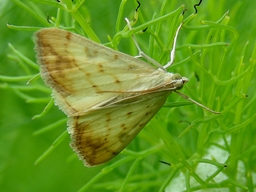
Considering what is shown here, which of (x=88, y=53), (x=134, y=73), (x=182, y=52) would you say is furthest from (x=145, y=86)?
(x=182, y=52)

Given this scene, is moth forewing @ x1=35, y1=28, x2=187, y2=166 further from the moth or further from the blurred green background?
the blurred green background

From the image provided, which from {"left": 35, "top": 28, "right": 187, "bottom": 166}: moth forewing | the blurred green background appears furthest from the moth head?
the blurred green background

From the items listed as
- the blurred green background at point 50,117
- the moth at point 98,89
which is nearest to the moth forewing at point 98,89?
the moth at point 98,89

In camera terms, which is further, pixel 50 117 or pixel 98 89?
pixel 50 117

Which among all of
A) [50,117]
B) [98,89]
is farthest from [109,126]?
[50,117]

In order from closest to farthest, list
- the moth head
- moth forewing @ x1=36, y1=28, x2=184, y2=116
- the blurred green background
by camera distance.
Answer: moth forewing @ x1=36, y1=28, x2=184, y2=116
the moth head
the blurred green background

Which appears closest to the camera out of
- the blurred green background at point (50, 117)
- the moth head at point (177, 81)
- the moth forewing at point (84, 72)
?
the moth forewing at point (84, 72)

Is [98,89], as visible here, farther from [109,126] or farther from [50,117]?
[50,117]

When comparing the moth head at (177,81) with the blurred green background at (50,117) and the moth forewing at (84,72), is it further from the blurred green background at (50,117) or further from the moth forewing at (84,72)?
the blurred green background at (50,117)
